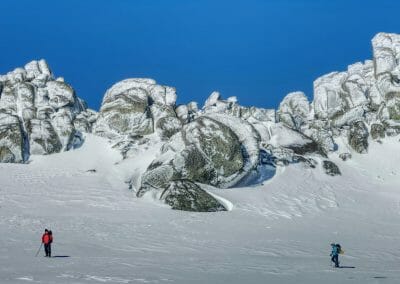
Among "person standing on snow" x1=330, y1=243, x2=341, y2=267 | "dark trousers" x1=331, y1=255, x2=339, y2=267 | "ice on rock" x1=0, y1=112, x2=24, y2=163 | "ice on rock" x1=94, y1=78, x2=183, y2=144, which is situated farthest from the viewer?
"ice on rock" x1=94, y1=78, x2=183, y2=144

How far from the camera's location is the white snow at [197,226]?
23078mm

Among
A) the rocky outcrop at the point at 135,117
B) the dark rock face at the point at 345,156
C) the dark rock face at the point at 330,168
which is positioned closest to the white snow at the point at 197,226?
the dark rock face at the point at 345,156

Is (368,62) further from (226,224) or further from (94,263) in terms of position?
(94,263)

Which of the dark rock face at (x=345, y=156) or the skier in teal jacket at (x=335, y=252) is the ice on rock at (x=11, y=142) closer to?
the dark rock face at (x=345, y=156)

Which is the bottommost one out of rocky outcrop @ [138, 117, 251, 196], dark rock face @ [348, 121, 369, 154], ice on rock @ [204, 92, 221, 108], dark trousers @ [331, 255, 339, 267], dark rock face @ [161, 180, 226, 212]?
dark trousers @ [331, 255, 339, 267]

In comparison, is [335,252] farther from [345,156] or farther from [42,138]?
[42,138]

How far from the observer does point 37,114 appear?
208ft


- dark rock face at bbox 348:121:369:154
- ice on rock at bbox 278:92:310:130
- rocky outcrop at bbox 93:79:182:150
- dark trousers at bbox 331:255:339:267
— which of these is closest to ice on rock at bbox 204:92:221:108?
ice on rock at bbox 278:92:310:130

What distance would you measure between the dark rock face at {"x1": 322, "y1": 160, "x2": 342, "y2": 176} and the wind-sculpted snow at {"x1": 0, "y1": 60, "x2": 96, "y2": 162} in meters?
27.5

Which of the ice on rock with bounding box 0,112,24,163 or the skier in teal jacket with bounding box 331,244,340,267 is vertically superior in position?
the ice on rock with bounding box 0,112,24,163

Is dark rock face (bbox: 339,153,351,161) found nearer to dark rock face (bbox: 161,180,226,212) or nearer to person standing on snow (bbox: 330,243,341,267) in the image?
dark rock face (bbox: 161,180,226,212)

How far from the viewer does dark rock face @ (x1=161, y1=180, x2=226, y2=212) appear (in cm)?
4281

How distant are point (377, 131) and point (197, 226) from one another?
36.4m

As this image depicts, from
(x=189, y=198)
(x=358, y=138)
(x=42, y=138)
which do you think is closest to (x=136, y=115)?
(x=42, y=138)
